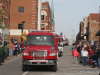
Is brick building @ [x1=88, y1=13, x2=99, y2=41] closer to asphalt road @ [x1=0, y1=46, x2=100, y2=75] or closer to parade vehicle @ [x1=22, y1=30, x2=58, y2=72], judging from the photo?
asphalt road @ [x1=0, y1=46, x2=100, y2=75]

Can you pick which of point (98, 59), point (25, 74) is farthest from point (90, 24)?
point (25, 74)

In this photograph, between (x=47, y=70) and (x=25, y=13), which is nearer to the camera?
(x=47, y=70)

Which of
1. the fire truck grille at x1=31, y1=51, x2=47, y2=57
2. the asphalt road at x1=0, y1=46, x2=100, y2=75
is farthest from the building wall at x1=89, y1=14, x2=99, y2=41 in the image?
the fire truck grille at x1=31, y1=51, x2=47, y2=57

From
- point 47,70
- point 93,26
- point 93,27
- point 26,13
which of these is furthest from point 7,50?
point 93,26

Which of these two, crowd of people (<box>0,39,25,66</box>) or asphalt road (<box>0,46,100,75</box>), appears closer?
asphalt road (<box>0,46,100,75</box>)

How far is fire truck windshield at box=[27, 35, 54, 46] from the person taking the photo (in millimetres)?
16188

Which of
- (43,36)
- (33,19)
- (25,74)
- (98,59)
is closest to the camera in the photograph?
(25,74)

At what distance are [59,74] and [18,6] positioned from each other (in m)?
49.4

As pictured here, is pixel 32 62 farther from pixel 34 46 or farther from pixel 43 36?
pixel 43 36

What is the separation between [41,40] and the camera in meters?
16.3

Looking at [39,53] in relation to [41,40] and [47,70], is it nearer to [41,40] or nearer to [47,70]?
[41,40]

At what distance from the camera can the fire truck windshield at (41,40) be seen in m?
16.2

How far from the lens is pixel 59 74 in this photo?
46.8 feet

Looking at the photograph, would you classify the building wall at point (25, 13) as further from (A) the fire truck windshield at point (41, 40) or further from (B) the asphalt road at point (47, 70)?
(A) the fire truck windshield at point (41, 40)
